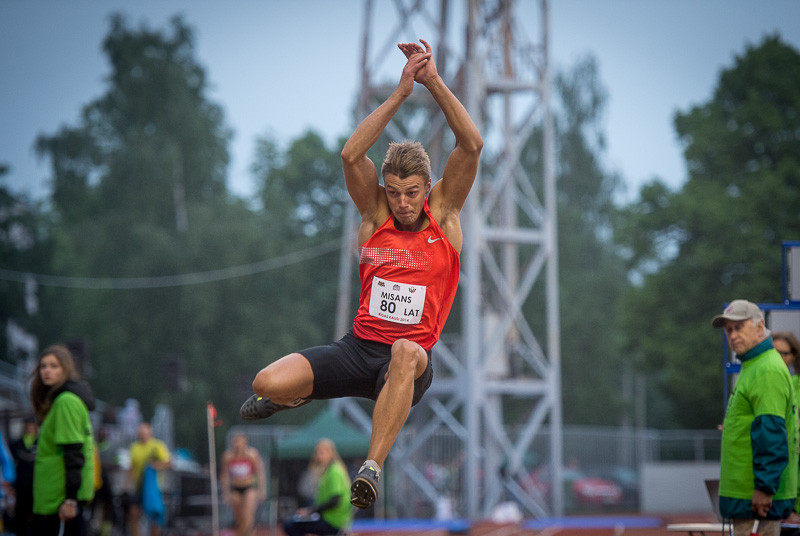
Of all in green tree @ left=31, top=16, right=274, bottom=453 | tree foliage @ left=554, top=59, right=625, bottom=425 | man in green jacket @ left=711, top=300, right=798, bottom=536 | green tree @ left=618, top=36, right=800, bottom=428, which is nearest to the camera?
man in green jacket @ left=711, top=300, right=798, bottom=536

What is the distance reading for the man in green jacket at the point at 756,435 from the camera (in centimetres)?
493

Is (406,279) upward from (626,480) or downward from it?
upward

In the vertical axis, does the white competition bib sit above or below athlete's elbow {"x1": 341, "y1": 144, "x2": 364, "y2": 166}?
below

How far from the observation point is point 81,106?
3622cm

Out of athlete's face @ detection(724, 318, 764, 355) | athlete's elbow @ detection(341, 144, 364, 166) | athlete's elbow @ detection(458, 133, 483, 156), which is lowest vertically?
athlete's face @ detection(724, 318, 764, 355)

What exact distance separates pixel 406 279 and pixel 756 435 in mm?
2011

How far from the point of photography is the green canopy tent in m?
18.0

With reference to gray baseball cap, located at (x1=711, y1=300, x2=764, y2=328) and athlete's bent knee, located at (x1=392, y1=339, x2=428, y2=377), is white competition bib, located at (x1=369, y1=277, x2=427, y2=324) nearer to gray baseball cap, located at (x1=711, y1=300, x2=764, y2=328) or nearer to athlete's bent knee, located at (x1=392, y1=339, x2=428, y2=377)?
athlete's bent knee, located at (x1=392, y1=339, x2=428, y2=377)

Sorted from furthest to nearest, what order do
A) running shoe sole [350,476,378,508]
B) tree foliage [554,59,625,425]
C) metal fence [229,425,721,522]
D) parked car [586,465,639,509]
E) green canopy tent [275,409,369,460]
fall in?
tree foliage [554,59,625,425], parked car [586,465,639,509], metal fence [229,425,721,522], green canopy tent [275,409,369,460], running shoe sole [350,476,378,508]

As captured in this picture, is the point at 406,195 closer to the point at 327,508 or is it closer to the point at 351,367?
the point at 351,367

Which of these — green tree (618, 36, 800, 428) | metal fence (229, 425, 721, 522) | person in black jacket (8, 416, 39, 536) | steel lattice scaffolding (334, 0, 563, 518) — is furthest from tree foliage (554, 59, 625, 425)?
person in black jacket (8, 416, 39, 536)

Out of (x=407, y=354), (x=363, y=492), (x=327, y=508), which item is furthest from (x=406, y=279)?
(x=327, y=508)

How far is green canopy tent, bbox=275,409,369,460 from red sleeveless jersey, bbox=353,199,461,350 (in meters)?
13.2

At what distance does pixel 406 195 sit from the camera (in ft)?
15.2
